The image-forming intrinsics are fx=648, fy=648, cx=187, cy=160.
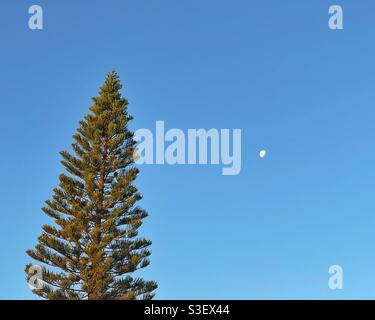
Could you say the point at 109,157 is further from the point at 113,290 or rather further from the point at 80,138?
the point at 113,290

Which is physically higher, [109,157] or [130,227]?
[109,157]

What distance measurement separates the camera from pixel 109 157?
111ft

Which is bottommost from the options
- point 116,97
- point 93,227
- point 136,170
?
point 93,227
